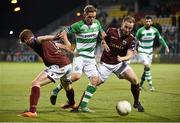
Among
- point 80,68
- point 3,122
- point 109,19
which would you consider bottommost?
point 3,122

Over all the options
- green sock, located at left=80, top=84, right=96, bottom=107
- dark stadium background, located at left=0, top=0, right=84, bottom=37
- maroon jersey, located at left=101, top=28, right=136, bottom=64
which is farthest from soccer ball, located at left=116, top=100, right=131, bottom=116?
dark stadium background, located at left=0, top=0, right=84, bottom=37

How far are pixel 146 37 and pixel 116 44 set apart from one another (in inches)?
250

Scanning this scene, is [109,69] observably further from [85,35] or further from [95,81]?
[85,35]

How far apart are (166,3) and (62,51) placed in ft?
122

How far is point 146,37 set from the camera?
17.5 metres

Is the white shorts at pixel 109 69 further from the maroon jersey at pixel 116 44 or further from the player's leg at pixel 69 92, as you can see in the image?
the player's leg at pixel 69 92

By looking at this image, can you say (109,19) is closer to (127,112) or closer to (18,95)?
(18,95)

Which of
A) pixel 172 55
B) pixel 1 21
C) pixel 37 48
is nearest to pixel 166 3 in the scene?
pixel 172 55

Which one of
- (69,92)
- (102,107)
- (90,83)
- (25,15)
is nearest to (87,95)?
(90,83)

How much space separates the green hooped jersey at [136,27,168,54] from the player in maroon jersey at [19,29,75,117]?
659 centimetres

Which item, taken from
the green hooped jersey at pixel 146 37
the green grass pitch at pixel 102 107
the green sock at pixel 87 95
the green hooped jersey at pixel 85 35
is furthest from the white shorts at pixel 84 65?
the green hooped jersey at pixel 146 37

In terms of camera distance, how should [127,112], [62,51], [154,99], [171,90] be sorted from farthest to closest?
1. [171,90]
2. [154,99]
3. [62,51]
4. [127,112]

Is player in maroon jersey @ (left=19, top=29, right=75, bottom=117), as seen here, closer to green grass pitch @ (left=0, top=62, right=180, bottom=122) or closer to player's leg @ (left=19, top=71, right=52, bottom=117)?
player's leg @ (left=19, top=71, right=52, bottom=117)

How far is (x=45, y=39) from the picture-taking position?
1022 cm
